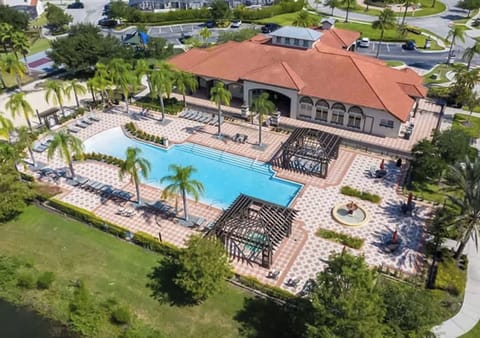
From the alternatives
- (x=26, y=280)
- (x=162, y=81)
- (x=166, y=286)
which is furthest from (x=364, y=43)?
(x=26, y=280)

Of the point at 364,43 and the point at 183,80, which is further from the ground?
the point at 183,80

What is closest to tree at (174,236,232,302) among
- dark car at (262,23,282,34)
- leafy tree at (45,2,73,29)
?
dark car at (262,23,282,34)

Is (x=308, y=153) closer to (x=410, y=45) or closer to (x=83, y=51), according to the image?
(x=83, y=51)

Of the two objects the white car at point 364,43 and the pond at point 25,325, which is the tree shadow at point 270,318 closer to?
the pond at point 25,325

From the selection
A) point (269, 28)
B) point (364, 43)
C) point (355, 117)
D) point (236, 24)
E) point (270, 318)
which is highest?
point (236, 24)

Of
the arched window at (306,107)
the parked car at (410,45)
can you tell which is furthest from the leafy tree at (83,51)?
the parked car at (410,45)

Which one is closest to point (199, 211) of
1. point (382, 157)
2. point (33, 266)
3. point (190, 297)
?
point (190, 297)

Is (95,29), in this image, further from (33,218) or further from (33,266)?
(33,266)
